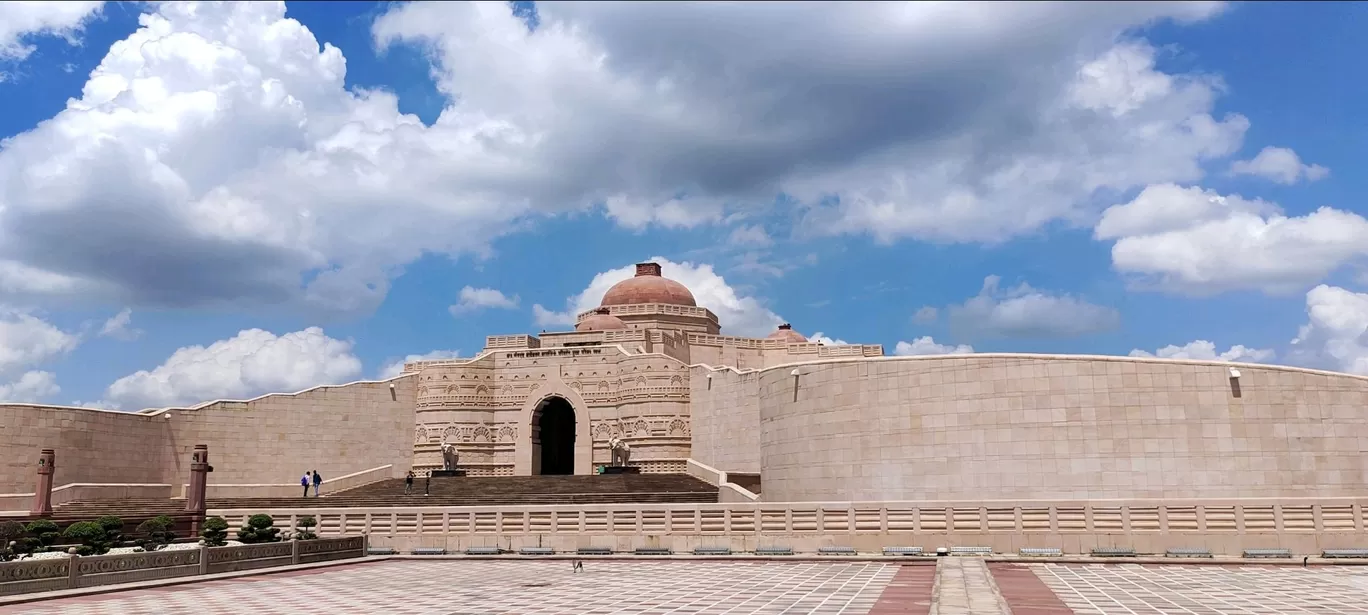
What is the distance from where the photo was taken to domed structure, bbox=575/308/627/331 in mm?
50375

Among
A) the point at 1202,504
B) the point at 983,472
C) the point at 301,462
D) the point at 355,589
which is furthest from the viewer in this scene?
the point at 301,462

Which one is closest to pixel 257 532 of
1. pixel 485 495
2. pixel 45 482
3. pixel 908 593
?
pixel 45 482

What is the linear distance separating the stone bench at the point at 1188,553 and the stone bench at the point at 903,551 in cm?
458

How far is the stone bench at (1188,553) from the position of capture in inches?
722

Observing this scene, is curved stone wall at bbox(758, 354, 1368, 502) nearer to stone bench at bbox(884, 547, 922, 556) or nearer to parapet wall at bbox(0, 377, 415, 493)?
stone bench at bbox(884, 547, 922, 556)

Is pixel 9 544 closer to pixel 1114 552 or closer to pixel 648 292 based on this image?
pixel 1114 552

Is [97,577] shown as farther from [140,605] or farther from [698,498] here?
[698,498]

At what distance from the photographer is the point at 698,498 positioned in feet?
112

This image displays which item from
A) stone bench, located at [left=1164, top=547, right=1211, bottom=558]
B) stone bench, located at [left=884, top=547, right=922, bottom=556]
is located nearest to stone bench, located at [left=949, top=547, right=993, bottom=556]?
stone bench, located at [left=884, top=547, right=922, bottom=556]

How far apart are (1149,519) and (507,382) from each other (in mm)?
32370

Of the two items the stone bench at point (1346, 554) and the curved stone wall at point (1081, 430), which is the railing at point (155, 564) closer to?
the curved stone wall at point (1081, 430)

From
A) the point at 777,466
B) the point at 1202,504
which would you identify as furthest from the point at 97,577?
the point at 1202,504

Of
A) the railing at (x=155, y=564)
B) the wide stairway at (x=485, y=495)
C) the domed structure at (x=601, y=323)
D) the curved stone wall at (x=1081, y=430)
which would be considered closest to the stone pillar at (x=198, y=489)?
the wide stairway at (x=485, y=495)

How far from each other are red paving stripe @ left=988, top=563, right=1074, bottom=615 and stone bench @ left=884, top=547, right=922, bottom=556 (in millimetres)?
2003
